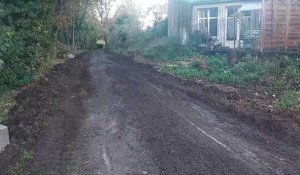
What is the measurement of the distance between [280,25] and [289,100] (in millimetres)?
8271

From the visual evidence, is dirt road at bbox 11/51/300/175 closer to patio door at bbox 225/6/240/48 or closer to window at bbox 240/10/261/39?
window at bbox 240/10/261/39

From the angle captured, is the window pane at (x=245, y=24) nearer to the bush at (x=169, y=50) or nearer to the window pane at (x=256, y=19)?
the window pane at (x=256, y=19)

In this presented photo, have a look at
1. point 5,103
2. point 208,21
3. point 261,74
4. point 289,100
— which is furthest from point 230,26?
point 5,103

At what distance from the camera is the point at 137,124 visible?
9930 millimetres

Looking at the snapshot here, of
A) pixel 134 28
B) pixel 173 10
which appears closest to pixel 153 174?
pixel 173 10

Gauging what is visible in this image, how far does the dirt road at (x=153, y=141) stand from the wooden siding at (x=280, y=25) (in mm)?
7647

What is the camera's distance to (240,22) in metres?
22.8

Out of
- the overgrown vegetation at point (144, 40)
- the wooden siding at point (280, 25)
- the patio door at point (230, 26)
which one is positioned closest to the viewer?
the wooden siding at point (280, 25)

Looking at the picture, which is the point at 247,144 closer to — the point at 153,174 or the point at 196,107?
the point at 153,174

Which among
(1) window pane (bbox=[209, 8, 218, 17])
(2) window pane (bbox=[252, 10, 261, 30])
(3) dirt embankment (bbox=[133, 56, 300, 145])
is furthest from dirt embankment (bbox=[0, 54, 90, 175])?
(1) window pane (bbox=[209, 8, 218, 17])

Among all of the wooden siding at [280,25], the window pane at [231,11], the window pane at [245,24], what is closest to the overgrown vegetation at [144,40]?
the window pane at [231,11]

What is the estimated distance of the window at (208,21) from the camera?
85.3 ft

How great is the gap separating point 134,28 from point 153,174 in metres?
32.9

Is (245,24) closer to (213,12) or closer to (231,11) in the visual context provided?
(231,11)
